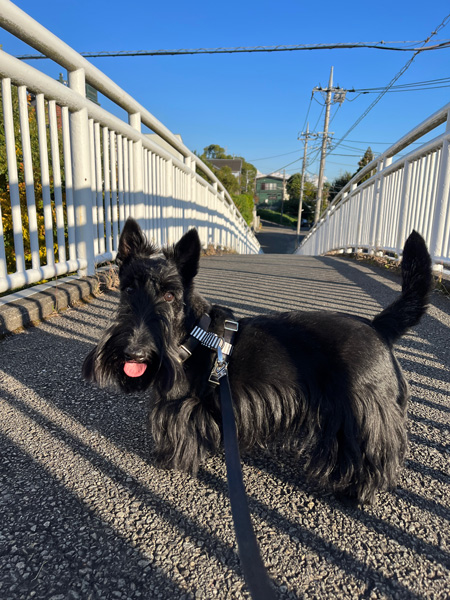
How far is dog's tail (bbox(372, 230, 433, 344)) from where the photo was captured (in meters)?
1.50

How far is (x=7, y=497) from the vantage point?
1.29 m

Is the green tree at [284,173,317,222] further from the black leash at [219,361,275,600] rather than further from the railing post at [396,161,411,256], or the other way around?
the black leash at [219,361,275,600]

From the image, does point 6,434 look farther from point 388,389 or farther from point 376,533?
point 388,389

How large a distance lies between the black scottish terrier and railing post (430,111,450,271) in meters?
2.87

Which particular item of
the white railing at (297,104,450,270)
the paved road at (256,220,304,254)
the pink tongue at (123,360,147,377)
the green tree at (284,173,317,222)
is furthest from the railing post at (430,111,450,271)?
the green tree at (284,173,317,222)

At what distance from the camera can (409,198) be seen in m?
5.18

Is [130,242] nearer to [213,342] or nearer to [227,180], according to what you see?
[213,342]

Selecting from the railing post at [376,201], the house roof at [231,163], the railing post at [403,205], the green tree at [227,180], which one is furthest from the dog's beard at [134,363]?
the house roof at [231,163]

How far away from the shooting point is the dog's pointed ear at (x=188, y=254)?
1.60m

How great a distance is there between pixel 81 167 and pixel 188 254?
2371 millimetres

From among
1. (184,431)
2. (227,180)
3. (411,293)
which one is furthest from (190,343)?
(227,180)

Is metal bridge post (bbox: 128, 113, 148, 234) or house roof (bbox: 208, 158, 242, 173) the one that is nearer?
metal bridge post (bbox: 128, 113, 148, 234)

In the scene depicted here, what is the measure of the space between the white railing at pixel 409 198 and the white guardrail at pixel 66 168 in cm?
334

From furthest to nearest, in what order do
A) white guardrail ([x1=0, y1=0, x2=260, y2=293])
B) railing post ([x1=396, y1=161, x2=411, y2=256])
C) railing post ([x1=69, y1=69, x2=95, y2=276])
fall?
1. railing post ([x1=396, y1=161, x2=411, y2=256])
2. railing post ([x1=69, y1=69, x2=95, y2=276])
3. white guardrail ([x1=0, y1=0, x2=260, y2=293])
